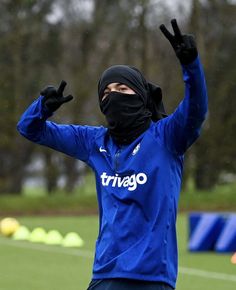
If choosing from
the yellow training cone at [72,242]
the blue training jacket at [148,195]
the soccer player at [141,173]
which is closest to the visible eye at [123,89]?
the soccer player at [141,173]

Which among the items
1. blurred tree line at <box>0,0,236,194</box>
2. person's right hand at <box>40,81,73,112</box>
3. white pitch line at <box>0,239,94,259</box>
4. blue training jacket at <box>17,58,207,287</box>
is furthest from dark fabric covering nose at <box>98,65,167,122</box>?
blurred tree line at <box>0,0,236,194</box>

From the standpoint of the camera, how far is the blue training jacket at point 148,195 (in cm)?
496

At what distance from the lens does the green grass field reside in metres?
12.0

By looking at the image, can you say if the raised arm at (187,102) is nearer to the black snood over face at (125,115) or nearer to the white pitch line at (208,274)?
the black snood over face at (125,115)

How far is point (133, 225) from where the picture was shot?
5.01 metres

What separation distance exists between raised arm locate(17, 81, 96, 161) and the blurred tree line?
26.1 meters

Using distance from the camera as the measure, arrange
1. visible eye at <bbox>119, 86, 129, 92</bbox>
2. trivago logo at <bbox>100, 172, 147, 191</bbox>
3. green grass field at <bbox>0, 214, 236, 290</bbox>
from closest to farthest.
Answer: trivago logo at <bbox>100, 172, 147, 191</bbox>
visible eye at <bbox>119, 86, 129, 92</bbox>
green grass field at <bbox>0, 214, 236, 290</bbox>

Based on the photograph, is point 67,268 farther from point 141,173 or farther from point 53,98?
point 141,173

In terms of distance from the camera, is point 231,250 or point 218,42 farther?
point 218,42

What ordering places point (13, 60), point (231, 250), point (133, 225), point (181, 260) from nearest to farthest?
point (133, 225) → point (181, 260) → point (231, 250) → point (13, 60)

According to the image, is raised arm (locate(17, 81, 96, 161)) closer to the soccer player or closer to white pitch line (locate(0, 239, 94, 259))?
the soccer player

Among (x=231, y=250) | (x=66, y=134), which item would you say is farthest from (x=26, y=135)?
(x=231, y=250)

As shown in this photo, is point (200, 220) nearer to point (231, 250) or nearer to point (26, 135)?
point (231, 250)

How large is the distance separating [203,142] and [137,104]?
28779 mm
